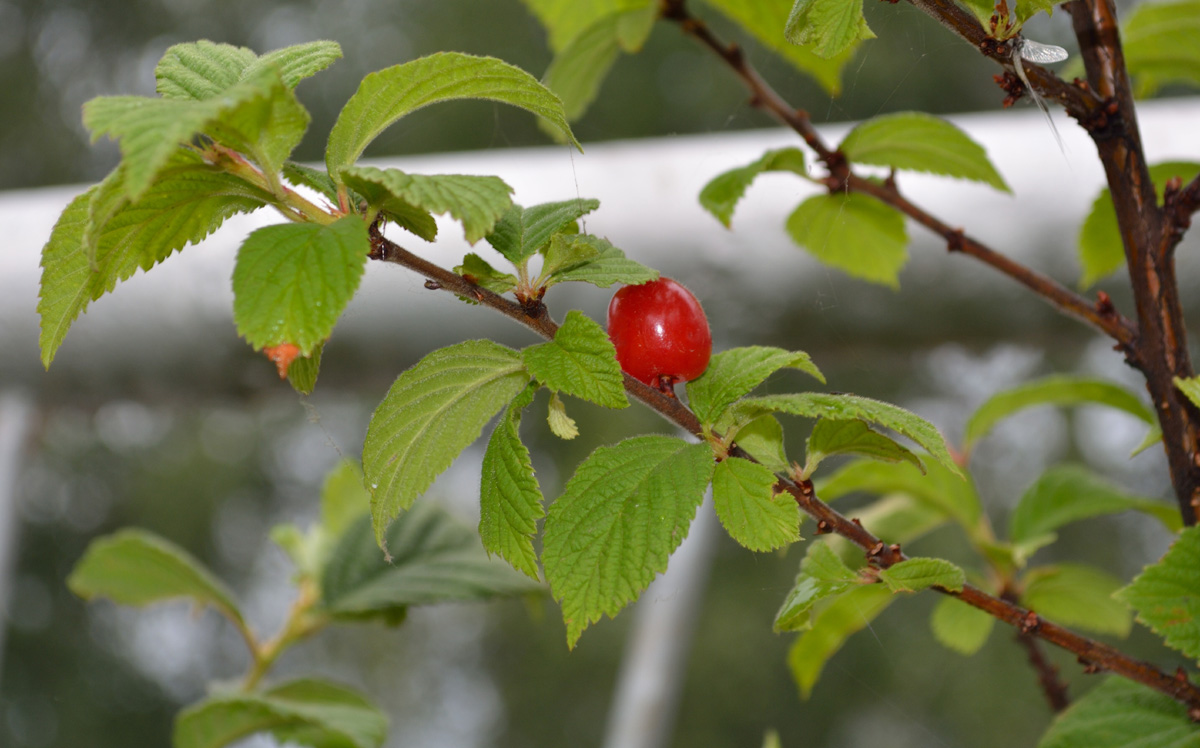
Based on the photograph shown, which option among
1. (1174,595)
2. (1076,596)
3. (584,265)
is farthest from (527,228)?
(1076,596)

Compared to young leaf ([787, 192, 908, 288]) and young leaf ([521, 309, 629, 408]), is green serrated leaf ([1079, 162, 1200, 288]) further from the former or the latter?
young leaf ([521, 309, 629, 408])

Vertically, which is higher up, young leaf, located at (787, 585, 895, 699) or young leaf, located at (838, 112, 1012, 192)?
young leaf, located at (838, 112, 1012, 192)

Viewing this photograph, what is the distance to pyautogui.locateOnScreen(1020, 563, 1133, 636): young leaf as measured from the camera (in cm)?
36

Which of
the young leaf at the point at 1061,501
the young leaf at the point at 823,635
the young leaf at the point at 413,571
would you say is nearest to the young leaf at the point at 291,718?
the young leaf at the point at 413,571

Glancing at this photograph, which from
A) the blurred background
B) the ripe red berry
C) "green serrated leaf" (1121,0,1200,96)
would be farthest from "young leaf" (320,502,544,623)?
"green serrated leaf" (1121,0,1200,96)

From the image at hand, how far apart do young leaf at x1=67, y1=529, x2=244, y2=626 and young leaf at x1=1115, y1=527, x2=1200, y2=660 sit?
346 mm

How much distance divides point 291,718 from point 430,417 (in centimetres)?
21

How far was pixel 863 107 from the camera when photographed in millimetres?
1185

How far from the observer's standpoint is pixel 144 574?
0.42 meters

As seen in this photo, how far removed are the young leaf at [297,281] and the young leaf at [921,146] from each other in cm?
21

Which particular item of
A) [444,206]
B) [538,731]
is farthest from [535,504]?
[538,731]

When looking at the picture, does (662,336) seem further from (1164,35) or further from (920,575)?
(1164,35)

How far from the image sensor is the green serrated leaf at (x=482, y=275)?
20 centimetres

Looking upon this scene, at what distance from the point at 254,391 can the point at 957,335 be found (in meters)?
0.39
